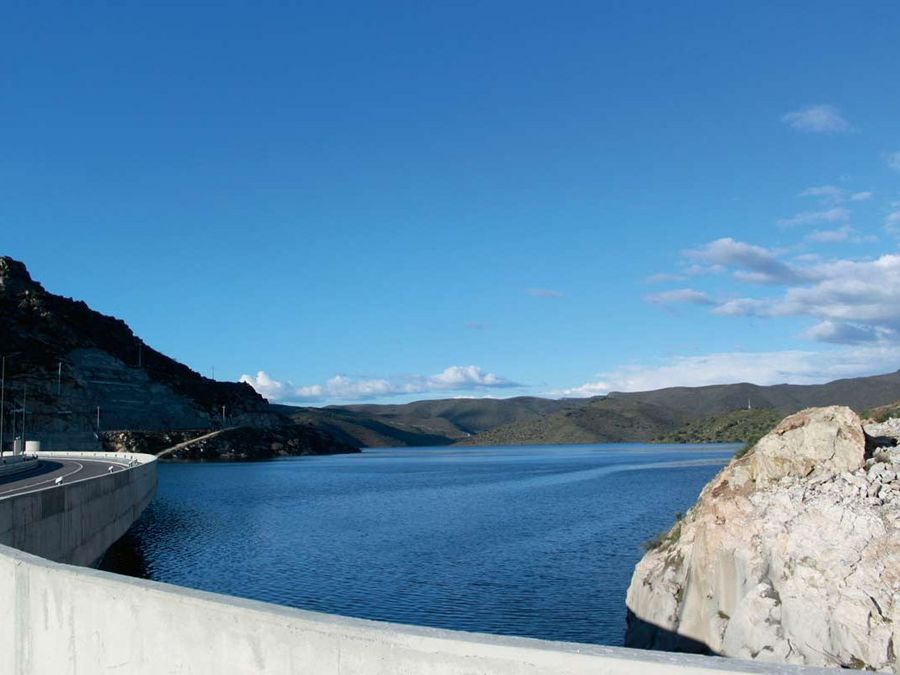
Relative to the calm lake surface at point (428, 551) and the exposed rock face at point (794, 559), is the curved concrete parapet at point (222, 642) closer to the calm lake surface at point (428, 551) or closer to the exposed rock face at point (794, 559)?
the exposed rock face at point (794, 559)

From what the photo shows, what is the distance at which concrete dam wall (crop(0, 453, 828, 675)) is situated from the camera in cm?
518

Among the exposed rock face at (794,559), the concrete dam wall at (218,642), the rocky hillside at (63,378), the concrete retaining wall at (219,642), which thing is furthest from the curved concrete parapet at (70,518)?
the rocky hillside at (63,378)

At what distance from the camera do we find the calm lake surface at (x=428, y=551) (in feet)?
97.1

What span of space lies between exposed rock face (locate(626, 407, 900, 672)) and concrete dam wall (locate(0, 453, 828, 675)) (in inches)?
469

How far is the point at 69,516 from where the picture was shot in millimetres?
29109

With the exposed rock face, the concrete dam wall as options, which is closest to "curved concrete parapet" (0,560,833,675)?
the concrete dam wall

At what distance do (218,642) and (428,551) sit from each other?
125 feet

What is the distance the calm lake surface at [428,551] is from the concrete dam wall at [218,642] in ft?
59.5

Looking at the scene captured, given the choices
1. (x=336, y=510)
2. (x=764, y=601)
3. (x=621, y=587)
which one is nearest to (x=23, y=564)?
(x=764, y=601)

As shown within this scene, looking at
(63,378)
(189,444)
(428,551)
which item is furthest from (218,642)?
(189,444)

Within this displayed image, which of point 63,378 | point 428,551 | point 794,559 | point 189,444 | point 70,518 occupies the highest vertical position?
point 63,378

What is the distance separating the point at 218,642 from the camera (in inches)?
268

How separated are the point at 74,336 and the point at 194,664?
614ft

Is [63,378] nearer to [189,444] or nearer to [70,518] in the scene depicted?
[189,444]
